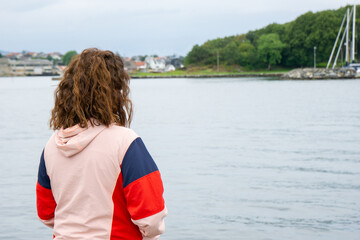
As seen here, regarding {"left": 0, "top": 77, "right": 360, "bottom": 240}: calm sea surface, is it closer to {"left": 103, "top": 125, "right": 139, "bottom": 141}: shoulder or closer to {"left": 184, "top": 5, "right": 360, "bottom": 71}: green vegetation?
{"left": 103, "top": 125, "right": 139, "bottom": 141}: shoulder

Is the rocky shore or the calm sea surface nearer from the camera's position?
the calm sea surface

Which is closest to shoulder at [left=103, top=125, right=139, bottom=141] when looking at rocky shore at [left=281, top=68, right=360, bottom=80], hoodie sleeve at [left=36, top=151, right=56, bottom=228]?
hoodie sleeve at [left=36, top=151, right=56, bottom=228]

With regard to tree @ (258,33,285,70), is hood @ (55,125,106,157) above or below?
below

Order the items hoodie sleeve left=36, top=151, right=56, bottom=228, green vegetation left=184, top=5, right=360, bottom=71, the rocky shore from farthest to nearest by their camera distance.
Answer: green vegetation left=184, top=5, right=360, bottom=71 < the rocky shore < hoodie sleeve left=36, top=151, right=56, bottom=228

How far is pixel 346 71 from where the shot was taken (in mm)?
84062

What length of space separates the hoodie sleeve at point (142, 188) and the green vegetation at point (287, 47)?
355 feet

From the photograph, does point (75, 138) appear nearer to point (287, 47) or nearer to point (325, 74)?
point (325, 74)

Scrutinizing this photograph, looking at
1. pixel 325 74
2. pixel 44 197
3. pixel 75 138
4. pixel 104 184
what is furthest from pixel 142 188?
pixel 325 74

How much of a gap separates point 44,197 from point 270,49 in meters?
114

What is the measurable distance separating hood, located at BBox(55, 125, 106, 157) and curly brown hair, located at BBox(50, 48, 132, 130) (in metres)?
0.03

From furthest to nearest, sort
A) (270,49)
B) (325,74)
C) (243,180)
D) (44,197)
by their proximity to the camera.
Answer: (270,49), (325,74), (243,180), (44,197)

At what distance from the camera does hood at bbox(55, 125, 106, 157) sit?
194cm

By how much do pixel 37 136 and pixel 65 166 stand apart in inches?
803

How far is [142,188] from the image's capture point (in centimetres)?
194
